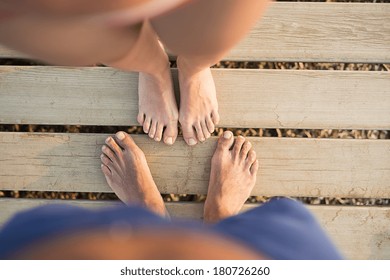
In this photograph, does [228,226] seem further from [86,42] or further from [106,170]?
[106,170]

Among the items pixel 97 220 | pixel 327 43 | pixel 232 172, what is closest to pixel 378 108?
pixel 327 43

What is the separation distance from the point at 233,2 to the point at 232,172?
764 millimetres

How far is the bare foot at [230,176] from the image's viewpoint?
1.39m

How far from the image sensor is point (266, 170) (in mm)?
1411

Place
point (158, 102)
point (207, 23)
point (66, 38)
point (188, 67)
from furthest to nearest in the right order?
point (158, 102) < point (188, 67) < point (207, 23) < point (66, 38)

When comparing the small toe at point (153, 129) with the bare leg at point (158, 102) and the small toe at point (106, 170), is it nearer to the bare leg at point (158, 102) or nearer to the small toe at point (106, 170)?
the bare leg at point (158, 102)

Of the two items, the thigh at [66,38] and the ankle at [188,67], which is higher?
the ankle at [188,67]

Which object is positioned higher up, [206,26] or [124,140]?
[206,26]

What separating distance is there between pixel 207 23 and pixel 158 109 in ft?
1.98

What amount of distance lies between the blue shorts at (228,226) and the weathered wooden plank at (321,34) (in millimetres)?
567

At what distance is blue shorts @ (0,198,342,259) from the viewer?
0.69 m

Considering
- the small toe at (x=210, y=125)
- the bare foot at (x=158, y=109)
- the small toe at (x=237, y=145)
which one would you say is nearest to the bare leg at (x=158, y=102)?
the bare foot at (x=158, y=109)

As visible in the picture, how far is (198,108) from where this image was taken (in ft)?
4.47

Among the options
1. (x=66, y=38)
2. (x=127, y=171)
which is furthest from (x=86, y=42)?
(x=127, y=171)
